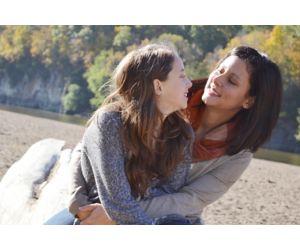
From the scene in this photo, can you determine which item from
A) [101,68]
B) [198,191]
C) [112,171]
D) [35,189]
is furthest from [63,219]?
[101,68]

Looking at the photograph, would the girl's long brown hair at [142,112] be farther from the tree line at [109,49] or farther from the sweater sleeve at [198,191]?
the tree line at [109,49]

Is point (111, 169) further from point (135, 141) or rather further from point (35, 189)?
point (35, 189)

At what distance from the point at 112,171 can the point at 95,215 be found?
0.14m

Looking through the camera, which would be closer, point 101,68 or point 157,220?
point 157,220

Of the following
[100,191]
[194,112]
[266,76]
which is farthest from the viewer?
[194,112]

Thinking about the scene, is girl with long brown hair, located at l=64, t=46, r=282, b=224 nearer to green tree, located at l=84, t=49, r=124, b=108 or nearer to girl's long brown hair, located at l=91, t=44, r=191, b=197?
girl's long brown hair, located at l=91, t=44, r=191, b=197

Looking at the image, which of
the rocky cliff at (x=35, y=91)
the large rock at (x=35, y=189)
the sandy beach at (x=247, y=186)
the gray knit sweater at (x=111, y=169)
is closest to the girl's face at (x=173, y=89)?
the gray knit sweater at (x=111, y=169)

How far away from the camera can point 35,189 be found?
2.63 metres

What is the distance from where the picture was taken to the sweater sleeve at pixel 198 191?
149 centimetres
